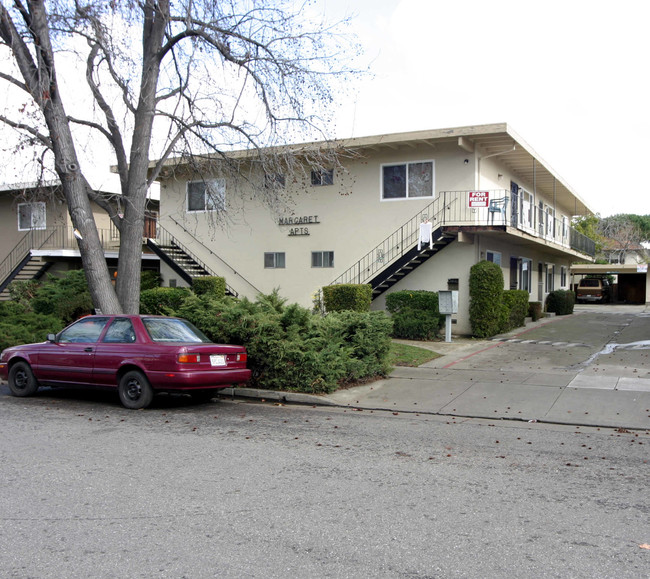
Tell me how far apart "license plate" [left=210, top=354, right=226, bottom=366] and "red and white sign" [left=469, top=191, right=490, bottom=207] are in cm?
1083

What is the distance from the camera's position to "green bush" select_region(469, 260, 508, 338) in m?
18.2

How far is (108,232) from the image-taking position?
86.3 ft

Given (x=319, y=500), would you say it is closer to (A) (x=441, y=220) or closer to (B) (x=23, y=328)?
(B) (x=23, y=328)

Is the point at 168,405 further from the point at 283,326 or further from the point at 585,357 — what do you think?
the point at 585,357

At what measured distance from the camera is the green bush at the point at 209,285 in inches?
823

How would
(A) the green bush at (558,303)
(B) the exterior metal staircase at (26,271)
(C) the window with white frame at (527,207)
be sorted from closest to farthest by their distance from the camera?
(C) the window with white frame at (527,207) < (B) the exterior metal staircase at (26,271) < (A) the green bush at (558,303)

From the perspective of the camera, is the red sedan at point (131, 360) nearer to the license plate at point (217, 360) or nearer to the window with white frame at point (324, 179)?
the license plate at point (217, 360)

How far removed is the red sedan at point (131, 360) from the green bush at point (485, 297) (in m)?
9.82

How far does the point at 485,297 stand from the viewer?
720 inches

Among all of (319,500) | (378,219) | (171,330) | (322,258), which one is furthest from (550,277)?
(319,500)

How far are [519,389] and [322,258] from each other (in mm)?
11396

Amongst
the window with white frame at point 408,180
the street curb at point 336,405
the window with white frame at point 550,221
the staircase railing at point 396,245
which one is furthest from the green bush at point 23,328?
the window with white frame at point 550,221

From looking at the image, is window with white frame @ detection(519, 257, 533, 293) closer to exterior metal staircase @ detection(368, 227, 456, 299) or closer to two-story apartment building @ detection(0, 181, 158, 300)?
exterior metal staircase @ detection(368, 227, 456, 299)

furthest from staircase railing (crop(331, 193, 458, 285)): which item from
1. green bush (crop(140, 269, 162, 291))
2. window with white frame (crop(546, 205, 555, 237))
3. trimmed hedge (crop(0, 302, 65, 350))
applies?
window with white frame (crop(546, 205, 555, 237))
